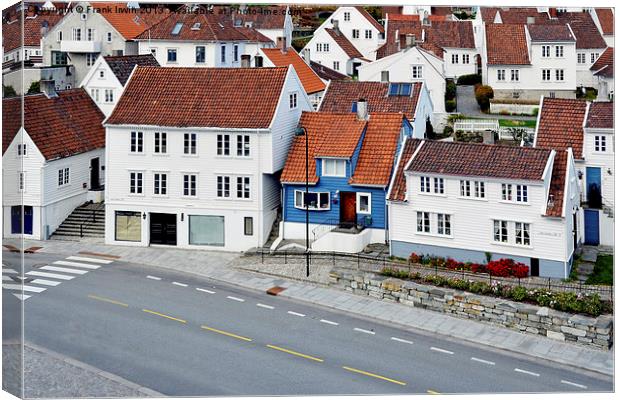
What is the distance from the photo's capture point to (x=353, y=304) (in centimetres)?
3931

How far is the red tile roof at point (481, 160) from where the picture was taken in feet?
134

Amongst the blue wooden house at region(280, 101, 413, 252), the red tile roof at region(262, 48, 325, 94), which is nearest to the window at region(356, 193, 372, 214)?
the blue wooden house at region(280, 101, 413, 252)

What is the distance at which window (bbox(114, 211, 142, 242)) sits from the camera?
157ft

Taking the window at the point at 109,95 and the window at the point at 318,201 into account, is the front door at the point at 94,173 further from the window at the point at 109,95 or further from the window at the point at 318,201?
the window at the point at 318,201

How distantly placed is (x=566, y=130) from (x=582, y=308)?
10914 mm

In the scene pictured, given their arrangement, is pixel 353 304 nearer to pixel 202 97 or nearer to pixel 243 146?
pixel 243 146

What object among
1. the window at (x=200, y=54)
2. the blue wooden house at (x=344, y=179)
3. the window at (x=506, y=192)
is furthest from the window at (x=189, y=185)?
the window at (x=506, y=192)

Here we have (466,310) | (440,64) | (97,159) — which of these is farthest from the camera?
(440,64)

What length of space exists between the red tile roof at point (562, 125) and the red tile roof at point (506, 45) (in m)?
4.62

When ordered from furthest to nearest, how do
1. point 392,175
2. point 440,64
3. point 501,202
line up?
point 440,64, point 392,175, point 501,202

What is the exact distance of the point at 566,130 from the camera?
43.7 metres

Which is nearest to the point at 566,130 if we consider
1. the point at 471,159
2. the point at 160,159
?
the point at 471,159

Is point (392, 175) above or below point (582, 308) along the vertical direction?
above

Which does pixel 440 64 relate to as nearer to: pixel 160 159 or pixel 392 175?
pixel 392 175
